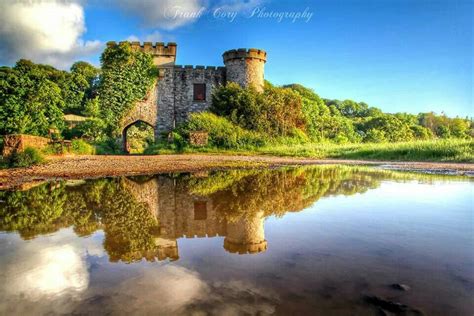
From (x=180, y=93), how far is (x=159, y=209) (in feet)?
65.8

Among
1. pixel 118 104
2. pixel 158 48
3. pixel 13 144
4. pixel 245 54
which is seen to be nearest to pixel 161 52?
pixel 158 48

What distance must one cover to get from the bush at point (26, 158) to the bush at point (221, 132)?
9128mm

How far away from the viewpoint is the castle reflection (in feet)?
9.11

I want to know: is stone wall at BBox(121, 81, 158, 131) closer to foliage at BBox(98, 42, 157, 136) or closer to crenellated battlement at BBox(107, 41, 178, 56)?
foliage at BBox(98, 42, 157, 136)

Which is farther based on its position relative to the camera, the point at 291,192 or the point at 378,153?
the point at 378,153

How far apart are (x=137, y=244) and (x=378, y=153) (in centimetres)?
1478

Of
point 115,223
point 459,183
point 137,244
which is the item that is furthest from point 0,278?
point 459,183

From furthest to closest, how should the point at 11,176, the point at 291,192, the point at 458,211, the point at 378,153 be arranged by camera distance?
the point at 378,153, the point at 11,176, the point at 291,192, the point at 458,211

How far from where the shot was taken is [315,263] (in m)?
2.19

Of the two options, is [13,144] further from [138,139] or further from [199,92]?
[138,139]

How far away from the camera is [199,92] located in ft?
76.4

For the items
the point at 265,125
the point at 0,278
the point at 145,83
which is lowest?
the point at 0,278

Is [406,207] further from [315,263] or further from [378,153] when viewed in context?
[378,153]

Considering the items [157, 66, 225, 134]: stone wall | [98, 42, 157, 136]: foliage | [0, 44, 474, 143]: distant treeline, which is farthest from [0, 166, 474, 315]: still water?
[157, 66, 225, 134]: stone wall
